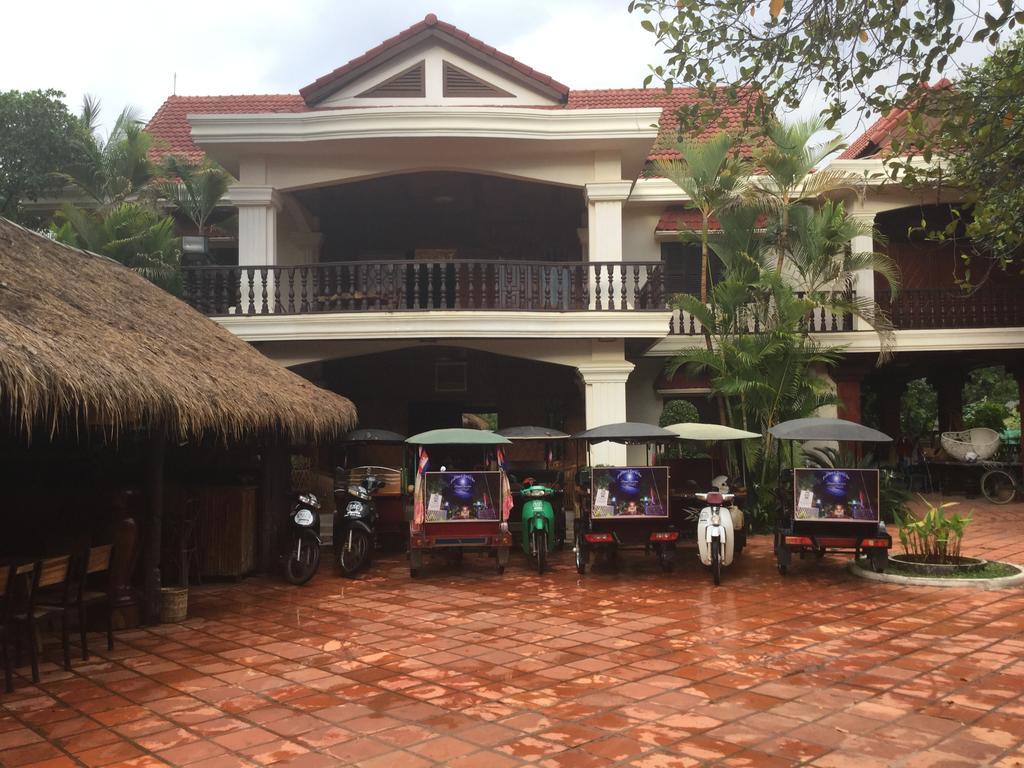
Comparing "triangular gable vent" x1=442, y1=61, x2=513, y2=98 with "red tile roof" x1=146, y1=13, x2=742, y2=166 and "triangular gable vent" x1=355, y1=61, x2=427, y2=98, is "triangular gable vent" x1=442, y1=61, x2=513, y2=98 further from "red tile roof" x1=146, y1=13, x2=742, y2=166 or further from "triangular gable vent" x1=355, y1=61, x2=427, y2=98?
"red tile roof" x1=146, y1=13, x2=742, y2=166

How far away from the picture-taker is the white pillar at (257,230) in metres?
12.9

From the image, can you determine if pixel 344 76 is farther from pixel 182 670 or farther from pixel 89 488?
pixel 182 670

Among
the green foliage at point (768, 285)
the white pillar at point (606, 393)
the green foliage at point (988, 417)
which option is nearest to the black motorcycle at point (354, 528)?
the white pillar at point (606, 393)

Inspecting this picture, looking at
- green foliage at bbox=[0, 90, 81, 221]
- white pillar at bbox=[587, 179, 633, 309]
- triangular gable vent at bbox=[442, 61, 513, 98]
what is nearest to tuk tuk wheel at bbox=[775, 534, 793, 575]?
white pillar at bbox=[587, 179, 633, 309]

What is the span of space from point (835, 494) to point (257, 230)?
9.12 m

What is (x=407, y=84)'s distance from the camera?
1367cm

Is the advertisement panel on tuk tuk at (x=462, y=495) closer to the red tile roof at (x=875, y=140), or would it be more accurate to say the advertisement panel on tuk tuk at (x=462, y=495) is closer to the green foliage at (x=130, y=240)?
the green foliage at (x=130, y=240)

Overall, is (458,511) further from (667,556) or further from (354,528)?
(667,556)

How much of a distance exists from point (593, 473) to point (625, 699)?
4.38 m

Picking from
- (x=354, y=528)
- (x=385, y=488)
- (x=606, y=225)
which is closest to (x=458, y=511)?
(x=354, y=528)

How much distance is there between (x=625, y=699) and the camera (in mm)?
4879

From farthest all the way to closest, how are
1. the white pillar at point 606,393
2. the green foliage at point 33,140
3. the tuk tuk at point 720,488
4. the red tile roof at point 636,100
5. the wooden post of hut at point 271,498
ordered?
the red tile roof at point 636,100 < the green foliage at point 33,140 < the white pillar at point 606,393 < the tuk tuk at point 720,488 < the wooden post of hut at point 271,498

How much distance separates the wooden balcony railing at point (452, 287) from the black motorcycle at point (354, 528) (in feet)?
11.4

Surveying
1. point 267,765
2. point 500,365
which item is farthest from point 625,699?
point 500,365
